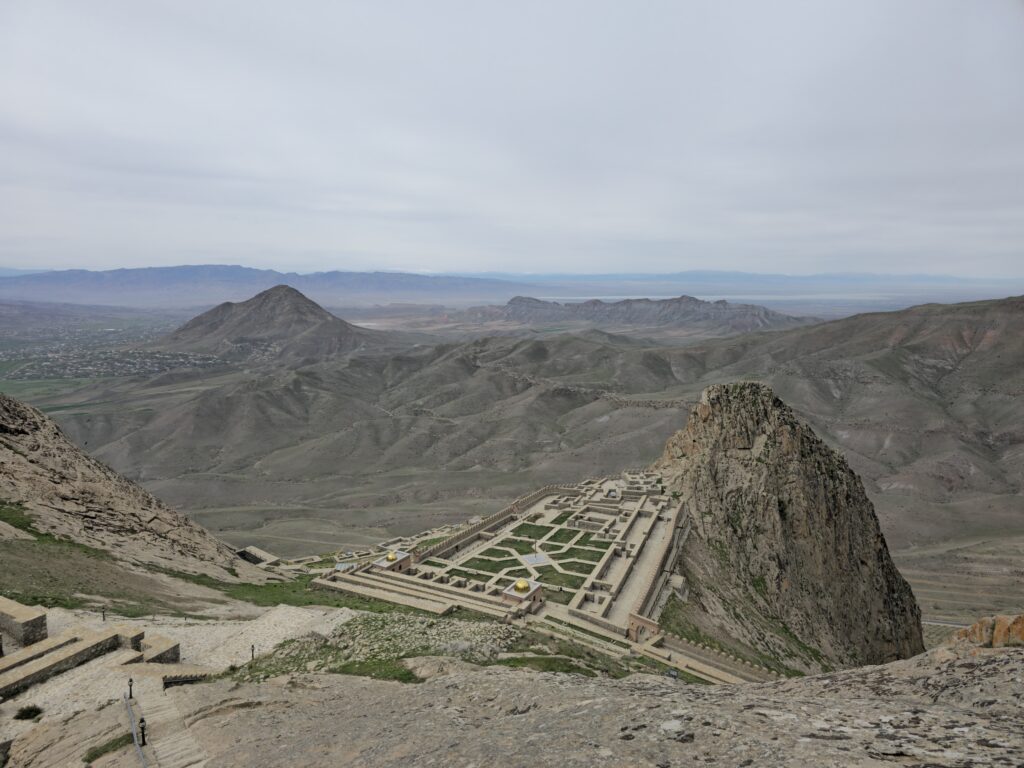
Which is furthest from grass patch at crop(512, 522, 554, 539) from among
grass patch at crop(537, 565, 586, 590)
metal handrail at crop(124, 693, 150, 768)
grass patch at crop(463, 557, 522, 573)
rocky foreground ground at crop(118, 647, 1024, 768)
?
metal handrail at crop(124, 693, 150, 768)

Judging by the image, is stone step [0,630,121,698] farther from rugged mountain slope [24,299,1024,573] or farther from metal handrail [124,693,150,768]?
rugged mountain slope [24,299,1024,573]

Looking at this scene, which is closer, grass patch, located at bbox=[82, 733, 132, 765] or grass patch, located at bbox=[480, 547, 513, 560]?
grass patch, located at bbox=[82, 733, 132, 765]

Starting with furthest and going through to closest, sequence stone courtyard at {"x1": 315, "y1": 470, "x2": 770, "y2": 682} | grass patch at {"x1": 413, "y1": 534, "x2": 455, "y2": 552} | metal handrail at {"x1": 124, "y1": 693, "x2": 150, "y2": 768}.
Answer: grass patch at {"x1": 413, "y1": 534, "x2": 455, "y2": 552}, stone courtyard at {"x1": 315, "y1": 470, "x2": 770, "y2": 682}, metal handrail at {"x1": 124, "y1": 693, "x2": 150, "y2": 768}

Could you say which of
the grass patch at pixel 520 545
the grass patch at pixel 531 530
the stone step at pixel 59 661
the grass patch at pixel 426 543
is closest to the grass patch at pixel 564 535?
the grass patch at pixel 531 530

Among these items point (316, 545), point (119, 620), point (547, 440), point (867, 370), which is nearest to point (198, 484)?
point (316, 545)

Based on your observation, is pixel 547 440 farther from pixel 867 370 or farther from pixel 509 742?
pixel 509 742
